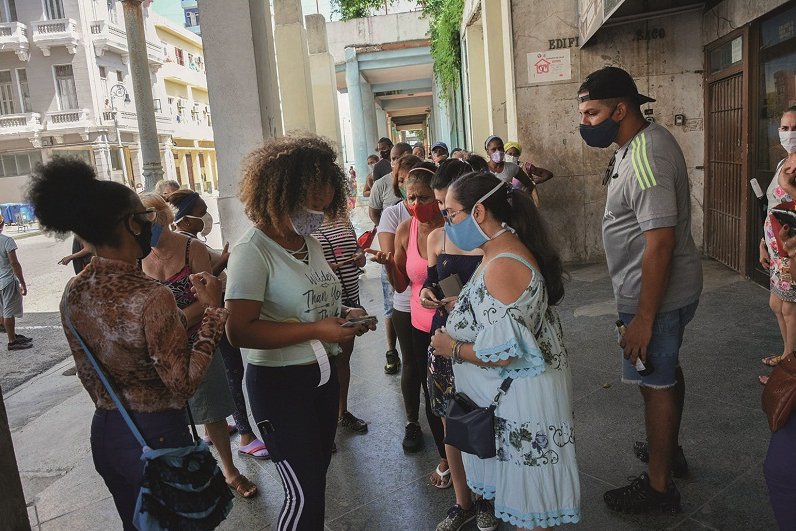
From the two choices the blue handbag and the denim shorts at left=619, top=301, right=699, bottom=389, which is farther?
the denim shorts at left=619, top=301, right=699, bottom=389

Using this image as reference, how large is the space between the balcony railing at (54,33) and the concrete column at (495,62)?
28587 millimetres

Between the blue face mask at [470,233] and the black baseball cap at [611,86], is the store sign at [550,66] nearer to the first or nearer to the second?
the black baseball cap at [611,86]

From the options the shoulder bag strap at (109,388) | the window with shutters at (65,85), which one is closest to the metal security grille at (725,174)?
the shoulder bag strap at (109,388)

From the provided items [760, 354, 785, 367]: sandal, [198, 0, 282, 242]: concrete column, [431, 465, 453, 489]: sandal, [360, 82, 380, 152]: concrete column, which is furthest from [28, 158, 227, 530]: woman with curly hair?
[360, 82, 380, 152]: concrete column

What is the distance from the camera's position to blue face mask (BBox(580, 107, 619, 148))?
116 inches

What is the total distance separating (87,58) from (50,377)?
31630mm

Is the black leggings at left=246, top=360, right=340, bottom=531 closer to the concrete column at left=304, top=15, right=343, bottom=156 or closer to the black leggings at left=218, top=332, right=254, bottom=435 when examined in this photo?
the black leggings at left=218, top=332, right=254, bottom=435

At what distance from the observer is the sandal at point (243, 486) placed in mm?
3574

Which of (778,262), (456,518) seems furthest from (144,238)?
(778,262)

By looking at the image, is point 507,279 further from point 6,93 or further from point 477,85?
point 6,93

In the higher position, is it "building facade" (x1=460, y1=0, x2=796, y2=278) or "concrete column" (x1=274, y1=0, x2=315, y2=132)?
"concrete column" (x1=274, y1=0, x2=315, y2=132)

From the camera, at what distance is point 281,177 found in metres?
2.49

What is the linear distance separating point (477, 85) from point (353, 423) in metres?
12.1

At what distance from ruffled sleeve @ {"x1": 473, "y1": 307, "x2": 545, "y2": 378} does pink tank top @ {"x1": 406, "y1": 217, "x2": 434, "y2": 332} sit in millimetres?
1123
